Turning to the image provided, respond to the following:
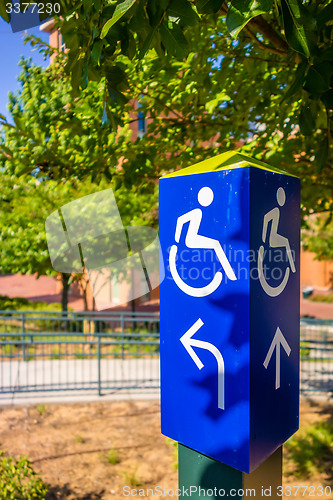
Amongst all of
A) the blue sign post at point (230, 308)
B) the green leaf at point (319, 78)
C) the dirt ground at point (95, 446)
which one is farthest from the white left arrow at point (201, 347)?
the dirt ground at point (95, 446)

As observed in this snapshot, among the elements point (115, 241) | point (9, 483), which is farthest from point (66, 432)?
point (115, 241)

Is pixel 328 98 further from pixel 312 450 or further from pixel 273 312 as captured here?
pixel 312 450

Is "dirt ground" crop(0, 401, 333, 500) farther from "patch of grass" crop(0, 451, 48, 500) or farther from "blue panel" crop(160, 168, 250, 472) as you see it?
"blue panel" crop(160, 168, 250, 472)

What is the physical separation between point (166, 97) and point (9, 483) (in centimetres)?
431

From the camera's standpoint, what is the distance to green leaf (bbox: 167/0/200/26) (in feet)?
6.36

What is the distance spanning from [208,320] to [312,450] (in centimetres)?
457

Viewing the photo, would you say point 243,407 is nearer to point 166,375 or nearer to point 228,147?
point 166,375

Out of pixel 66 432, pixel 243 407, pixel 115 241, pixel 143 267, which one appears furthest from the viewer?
pixel 143 267

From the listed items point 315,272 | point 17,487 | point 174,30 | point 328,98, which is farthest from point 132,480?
point 315,272

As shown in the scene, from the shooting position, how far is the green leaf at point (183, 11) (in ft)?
6.36

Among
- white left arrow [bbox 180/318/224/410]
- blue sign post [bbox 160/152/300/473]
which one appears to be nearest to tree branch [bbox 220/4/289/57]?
blue sign post [bbox 160/152/300/473]

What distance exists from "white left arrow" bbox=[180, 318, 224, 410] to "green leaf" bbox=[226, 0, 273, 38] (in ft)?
4.18

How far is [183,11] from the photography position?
6.37 ft

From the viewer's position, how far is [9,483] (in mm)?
3922
